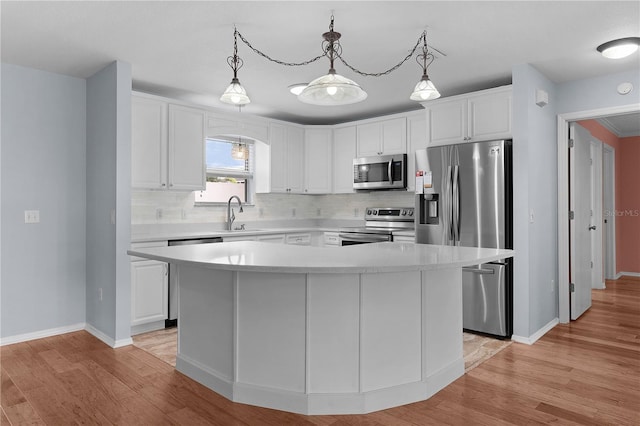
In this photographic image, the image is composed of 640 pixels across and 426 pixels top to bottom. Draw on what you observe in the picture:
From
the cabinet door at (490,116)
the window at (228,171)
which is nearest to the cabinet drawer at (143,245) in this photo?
the window at (228,171)

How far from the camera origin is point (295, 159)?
5770 millimetres

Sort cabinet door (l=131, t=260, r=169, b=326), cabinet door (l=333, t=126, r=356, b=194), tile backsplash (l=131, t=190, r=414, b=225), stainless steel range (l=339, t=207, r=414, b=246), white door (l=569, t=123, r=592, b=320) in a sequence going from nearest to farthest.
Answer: cabinet door (l=131, t=260, r=169, b=326) < white door (l=569, t=123, r=592, b=320) < tile backsplash (l=131, t=190, r=414, b=225) < stainless steel range (l=339, t=207, r=414, b=246) < cabinet door (l=333, t=126, r=356, b=194)

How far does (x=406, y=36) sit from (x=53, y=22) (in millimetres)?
2493

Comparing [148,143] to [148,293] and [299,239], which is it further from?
[299,239]

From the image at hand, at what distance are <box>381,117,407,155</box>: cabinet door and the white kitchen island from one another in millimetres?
2704

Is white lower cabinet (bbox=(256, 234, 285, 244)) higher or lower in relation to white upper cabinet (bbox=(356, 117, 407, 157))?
lower

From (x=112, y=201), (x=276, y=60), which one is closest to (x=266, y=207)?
(x=112, y=201)

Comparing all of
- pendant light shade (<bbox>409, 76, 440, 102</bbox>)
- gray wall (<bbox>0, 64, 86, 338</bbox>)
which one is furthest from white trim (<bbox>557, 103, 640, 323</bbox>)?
gray wall (<bbox>0, 64, 86, 338</bbox>)

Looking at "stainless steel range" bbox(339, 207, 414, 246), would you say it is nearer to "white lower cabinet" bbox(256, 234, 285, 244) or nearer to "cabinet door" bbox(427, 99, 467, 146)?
"white lower cabinet" bbox(256, 234, 285, 244)

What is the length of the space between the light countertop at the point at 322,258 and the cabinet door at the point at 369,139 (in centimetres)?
262

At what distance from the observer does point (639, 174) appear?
7152 mm

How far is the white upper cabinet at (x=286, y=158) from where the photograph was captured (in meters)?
5.51

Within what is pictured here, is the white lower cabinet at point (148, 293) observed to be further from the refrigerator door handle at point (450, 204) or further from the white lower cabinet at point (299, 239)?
the refrigerator door handle at point (450, 204)

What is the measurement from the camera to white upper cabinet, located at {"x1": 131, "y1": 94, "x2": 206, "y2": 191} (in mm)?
4137
